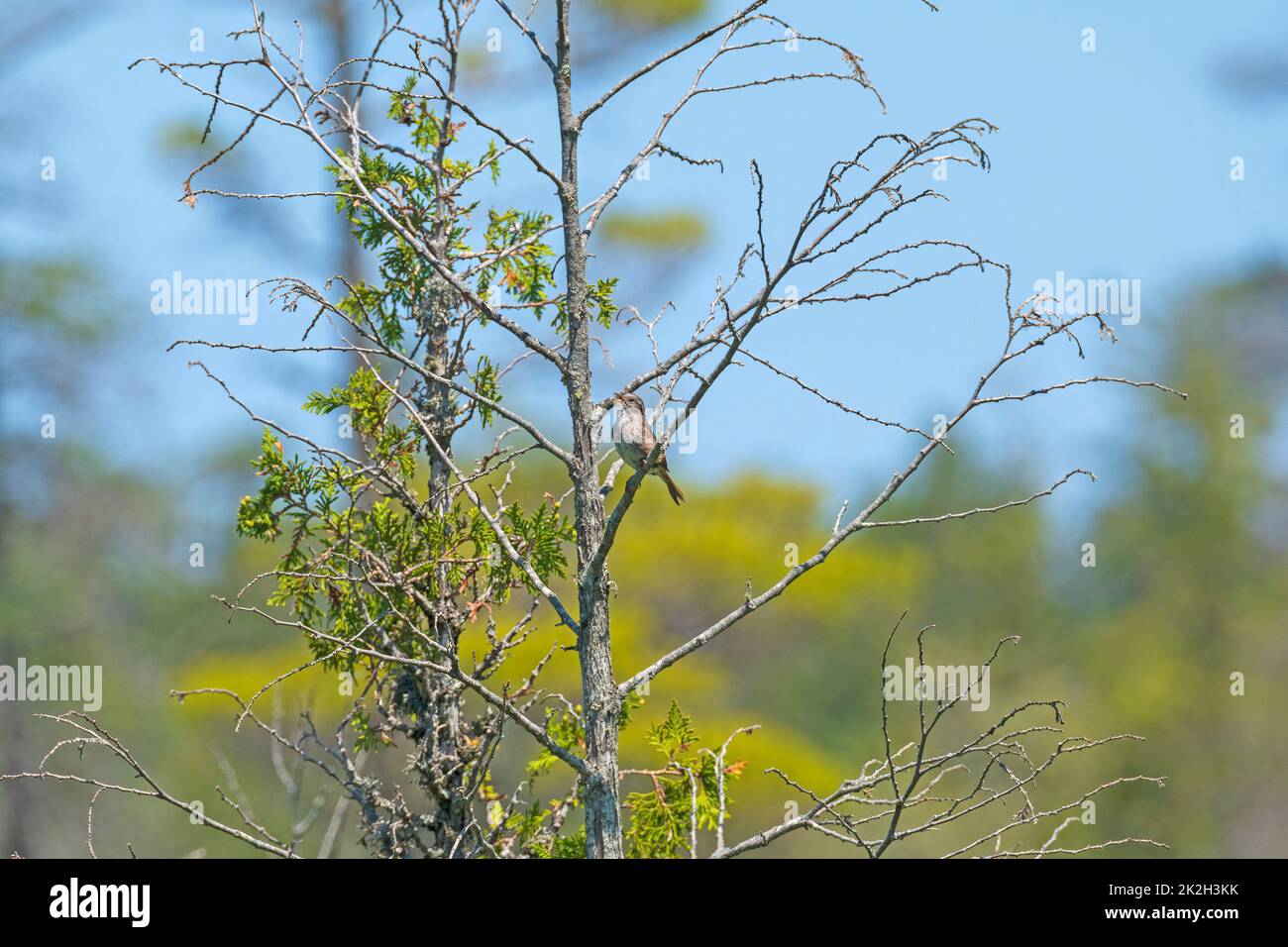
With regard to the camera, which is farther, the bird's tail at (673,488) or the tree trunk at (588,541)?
the bird's tail at (673,488)

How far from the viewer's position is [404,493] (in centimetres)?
375

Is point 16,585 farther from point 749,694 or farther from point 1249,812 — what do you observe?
point 1249,812

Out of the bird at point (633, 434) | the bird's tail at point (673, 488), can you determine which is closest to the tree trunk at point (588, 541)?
the bird at point (633, 434)

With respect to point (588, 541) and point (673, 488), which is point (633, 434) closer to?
point (673, 488)

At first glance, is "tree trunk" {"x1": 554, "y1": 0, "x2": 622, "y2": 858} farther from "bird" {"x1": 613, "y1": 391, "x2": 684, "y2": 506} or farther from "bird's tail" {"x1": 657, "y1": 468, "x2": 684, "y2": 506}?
"bird's tail" {"x1": 657, "y1": 468, "x2": 684, "y2": 506}

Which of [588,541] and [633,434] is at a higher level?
[633,434]

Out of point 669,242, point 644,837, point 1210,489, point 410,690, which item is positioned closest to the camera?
point 644,837

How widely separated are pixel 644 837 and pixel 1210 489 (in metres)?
19.9

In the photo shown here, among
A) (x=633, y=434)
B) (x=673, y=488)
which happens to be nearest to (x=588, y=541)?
(x=633, y=434)

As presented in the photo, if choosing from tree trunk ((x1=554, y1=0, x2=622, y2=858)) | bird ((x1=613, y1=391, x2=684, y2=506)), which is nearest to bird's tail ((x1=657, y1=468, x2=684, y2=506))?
bird ((x1=613, y1=391, x2=684, y2=506))

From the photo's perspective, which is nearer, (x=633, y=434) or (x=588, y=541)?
(x=588, y=541)

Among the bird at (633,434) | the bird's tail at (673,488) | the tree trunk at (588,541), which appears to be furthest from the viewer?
the bird's tail at (673,488)

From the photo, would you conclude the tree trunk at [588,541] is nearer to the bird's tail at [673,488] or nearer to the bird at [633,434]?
the bird at [633,434]
